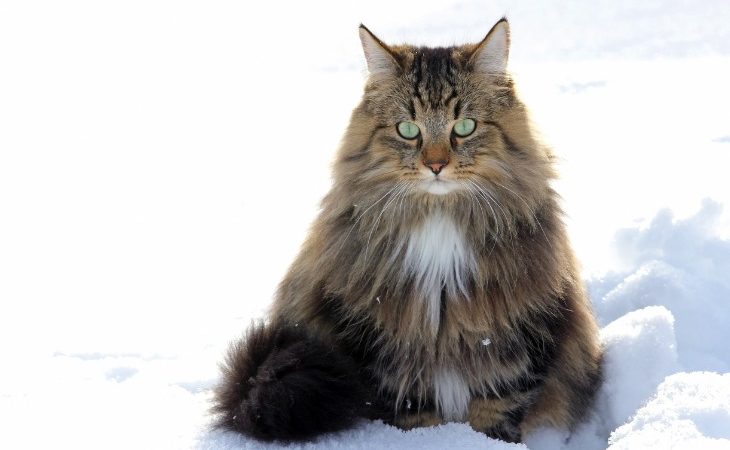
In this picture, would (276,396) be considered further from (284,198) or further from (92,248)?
(284,198)

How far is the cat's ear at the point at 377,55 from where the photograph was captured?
1.89 meters

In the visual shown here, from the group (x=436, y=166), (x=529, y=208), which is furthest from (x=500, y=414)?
(x=436, y=166)

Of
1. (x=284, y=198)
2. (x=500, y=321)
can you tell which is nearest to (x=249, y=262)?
(x=284, y=198)

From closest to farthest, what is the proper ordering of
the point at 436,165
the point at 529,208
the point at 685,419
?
the point at 685,419 < the point at 436,165 < the point at 529,208

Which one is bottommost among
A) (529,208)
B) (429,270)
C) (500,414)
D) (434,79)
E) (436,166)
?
(500,414)

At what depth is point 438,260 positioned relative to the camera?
186 cm

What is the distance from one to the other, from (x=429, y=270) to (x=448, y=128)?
366 millimetres

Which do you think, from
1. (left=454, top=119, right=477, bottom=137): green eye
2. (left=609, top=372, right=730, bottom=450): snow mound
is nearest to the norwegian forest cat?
(left=454, top=119, right=477, bottom=137): green eye

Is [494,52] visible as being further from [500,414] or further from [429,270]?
[500,414]

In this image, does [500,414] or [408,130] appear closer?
[408,130]

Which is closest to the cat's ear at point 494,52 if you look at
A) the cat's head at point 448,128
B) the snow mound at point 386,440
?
the cat's head at point 448,128

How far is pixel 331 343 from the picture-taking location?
1.97 m

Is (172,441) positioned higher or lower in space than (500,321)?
lower

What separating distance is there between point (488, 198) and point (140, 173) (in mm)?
3420
